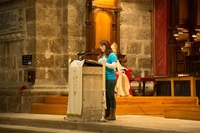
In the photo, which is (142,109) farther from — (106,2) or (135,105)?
(106,2)

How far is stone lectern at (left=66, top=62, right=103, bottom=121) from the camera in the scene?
9852 millimetres

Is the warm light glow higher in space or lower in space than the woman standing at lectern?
higher

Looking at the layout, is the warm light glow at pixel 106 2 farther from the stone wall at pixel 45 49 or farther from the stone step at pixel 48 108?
the stone step at pixel 48 108

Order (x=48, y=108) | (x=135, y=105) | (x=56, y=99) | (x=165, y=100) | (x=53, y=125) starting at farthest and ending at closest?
(x=56, y=99)
(x=48, y=108)
(x=165, y=100)
(x=135, y=105)
(x=53, y=125)

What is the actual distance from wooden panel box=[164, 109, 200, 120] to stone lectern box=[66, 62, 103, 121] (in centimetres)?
142

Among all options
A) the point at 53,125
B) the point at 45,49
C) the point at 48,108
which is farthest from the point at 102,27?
the point at 53,125

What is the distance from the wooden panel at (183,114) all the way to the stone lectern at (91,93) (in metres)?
1.42

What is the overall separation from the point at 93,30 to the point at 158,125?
5.60 metres

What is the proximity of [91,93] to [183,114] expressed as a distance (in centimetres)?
182

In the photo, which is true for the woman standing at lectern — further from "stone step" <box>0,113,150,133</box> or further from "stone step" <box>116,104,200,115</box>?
"stone step" <box>116,104,200,115</box>

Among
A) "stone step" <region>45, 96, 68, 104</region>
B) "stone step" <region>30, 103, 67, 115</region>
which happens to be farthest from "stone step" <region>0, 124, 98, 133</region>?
"stone step" <region>45, 96, 68, 104</region>

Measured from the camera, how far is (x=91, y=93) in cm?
987

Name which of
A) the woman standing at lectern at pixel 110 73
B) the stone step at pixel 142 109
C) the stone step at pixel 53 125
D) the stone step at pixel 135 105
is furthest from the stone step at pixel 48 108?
the woman standing at lectern at pixel 110 73

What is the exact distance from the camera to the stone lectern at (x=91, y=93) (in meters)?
9.85
